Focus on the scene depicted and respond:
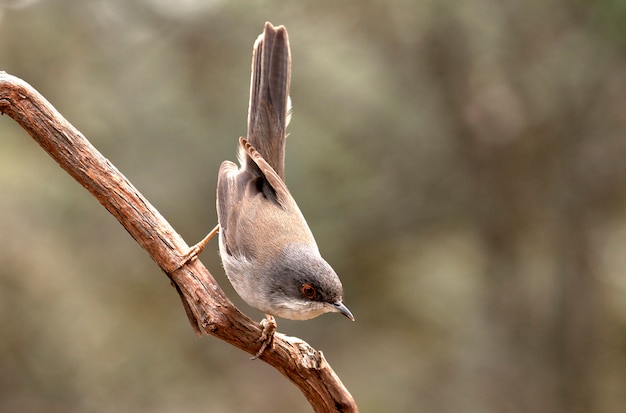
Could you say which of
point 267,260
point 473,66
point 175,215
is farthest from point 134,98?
point 267,260

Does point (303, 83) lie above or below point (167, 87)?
above

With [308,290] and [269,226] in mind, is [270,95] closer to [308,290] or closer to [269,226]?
[269,226]

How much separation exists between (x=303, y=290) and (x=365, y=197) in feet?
11.8

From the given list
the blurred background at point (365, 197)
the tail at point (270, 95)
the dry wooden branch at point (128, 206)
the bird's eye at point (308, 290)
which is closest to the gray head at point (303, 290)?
the bird's eye at point (308, 290)

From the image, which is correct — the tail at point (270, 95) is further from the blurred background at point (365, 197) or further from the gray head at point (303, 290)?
the blurred background at point (365, 197)

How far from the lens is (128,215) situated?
118 inches

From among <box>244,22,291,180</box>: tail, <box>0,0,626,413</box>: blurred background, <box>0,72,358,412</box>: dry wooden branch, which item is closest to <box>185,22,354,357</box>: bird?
<box>244,22,291,180</box>: tail

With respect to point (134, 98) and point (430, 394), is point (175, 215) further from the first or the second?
point (430, 394)

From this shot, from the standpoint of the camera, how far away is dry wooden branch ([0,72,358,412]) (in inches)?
116

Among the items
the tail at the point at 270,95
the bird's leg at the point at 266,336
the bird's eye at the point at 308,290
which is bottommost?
the bird's leg at the point at 266,336

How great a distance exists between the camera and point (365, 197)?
672cm

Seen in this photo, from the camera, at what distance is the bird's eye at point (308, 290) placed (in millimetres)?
3174

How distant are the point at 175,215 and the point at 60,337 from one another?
1414 millimetres

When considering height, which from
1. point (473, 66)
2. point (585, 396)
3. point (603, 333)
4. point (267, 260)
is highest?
point (473, 66)
